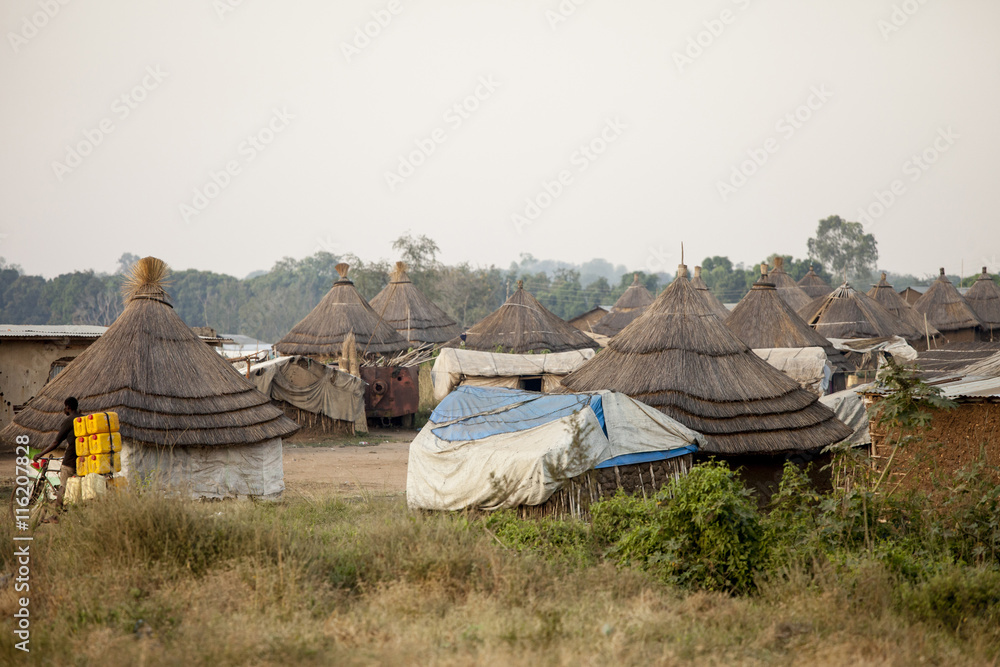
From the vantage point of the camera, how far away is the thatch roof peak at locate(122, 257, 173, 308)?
420 inches

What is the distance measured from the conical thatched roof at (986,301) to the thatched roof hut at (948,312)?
64 cm

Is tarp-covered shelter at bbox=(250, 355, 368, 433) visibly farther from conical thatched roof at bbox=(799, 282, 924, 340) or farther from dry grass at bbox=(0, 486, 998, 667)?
conical thatched roof at bbox=(799, 282, 924, 340)

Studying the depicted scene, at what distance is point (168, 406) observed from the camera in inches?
388

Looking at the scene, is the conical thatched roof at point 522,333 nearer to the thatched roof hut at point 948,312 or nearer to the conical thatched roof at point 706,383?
the conical thatched roof at point 706,383

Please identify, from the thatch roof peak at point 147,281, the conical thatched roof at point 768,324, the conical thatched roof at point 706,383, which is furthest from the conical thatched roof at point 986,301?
the thatch roof peak at point 147,281

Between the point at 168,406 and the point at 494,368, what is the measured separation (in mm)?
8743

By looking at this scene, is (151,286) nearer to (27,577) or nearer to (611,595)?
(27,577)

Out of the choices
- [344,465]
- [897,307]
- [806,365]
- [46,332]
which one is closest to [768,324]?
[806,365]

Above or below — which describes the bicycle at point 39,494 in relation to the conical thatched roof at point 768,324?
below

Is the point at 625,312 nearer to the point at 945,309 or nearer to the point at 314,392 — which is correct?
the point at 945,309

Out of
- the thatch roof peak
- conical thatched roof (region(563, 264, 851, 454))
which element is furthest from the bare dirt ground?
conical thatched roof (region(563, 264, 851, 454))

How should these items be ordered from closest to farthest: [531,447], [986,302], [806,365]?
[531,447], [806,365], [986,302]

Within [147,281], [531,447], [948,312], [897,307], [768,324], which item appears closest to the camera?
[531,447]

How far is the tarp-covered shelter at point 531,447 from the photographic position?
8.28m
